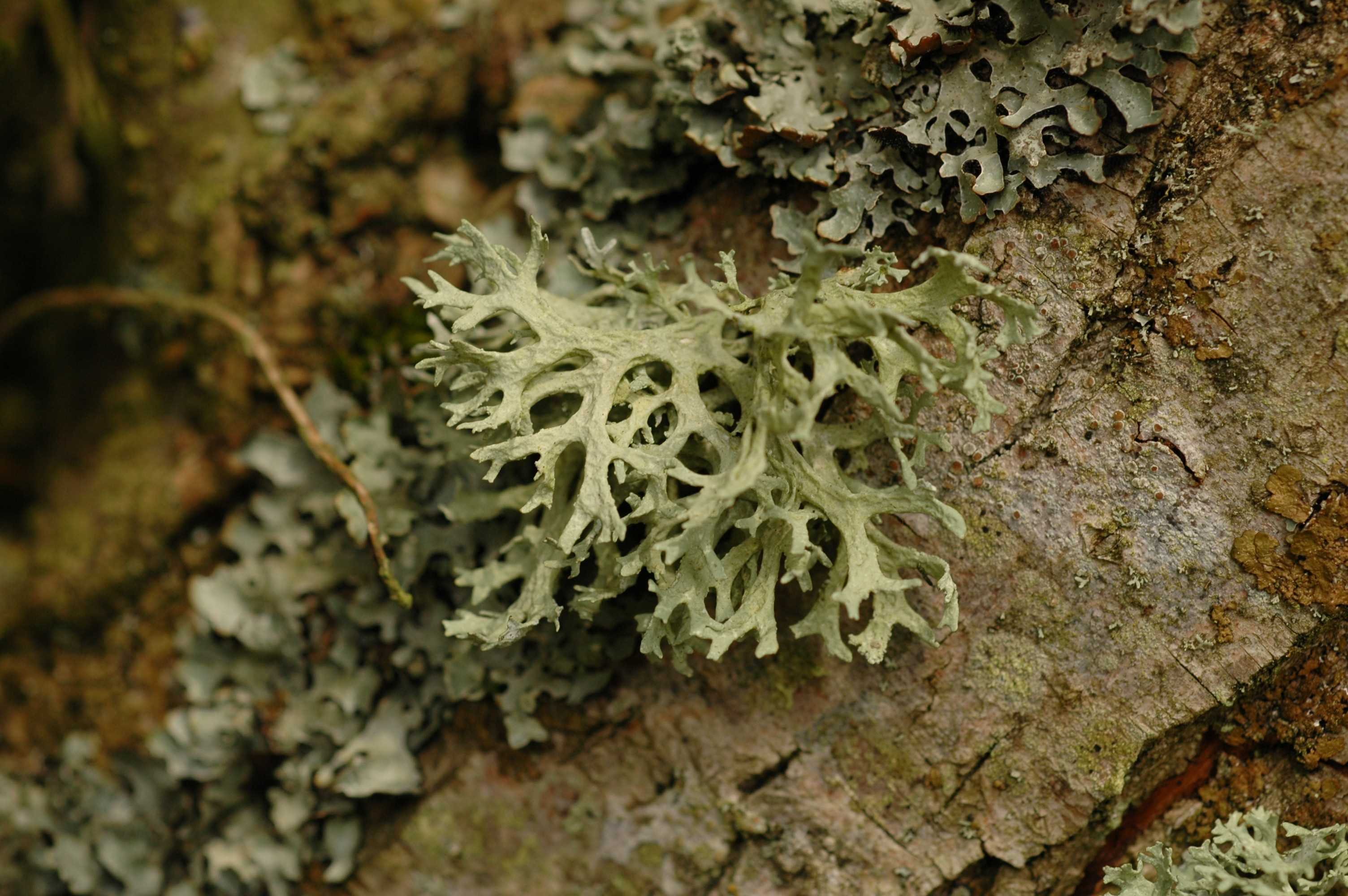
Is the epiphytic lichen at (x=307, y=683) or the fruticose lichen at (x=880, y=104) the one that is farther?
the epiphytic lichen at (x=307, y=683)

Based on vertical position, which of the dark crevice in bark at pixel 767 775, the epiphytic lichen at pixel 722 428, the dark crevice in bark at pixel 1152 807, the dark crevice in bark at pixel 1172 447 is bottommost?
the dark crevice in bark at pixel 767 775

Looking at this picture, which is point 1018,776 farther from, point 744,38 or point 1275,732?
point 744,38

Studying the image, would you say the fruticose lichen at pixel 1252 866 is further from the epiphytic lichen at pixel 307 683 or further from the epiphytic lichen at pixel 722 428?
the epiphytic lichen at pixel 307 683

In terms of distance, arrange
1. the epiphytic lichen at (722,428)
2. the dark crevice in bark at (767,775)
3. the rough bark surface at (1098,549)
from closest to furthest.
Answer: the epiphytic lichen at (722,428) → the rough bark surface at (1098,549) → the dark crevice in bark at (767,775)

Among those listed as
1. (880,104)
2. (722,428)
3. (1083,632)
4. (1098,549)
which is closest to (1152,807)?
(1083,632)

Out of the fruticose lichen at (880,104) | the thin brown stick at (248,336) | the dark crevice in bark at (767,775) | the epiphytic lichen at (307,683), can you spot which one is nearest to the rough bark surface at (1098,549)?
the dark crevice in bark at (767,775)

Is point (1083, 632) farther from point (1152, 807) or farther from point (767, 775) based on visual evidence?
point (767, 775)

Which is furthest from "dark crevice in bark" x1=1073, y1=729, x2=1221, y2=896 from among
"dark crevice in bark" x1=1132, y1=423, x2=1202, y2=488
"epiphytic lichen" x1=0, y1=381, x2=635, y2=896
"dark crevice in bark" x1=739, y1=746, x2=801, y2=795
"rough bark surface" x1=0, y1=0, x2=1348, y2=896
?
"epiphytic lichen" x1=0, y1=381, x2=635, y2=896

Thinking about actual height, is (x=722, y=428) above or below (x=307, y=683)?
above

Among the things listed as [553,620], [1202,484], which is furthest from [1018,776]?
[553,620]
